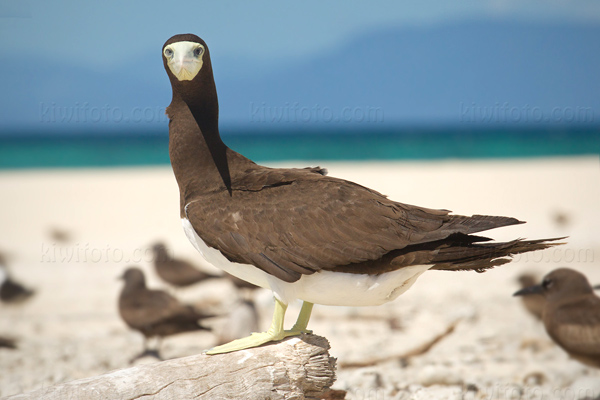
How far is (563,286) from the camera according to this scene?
6566 millimetres

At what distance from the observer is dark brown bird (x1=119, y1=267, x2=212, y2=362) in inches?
301

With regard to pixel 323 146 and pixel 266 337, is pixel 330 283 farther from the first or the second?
pixel 323 146

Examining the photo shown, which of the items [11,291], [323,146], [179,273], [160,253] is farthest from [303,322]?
[323,146]

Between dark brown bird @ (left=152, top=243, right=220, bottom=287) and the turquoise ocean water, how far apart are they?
2894 centimetres

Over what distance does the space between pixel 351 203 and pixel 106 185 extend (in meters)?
22.2

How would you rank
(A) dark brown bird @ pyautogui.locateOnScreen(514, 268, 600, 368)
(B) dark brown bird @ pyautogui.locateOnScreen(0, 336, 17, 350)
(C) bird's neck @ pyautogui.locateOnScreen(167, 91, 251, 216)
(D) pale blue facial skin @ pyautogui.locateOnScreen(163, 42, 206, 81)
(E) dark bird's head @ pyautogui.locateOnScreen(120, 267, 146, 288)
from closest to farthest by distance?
(D) pale blue facial skin @ pyautogui.locateOnScreen(163, 42, 206, 81)
(C) bird's neck @ pyautogui.locateOnScreen(167, 91, 251, 216)
(A) dark brown bird @ pyautogui.locateOnScreen(514, 268, 600, 368)
(B) dark brown bird @ pyautogui.locateOnScreen(0, 336, 17, 350)
(E) dark bird's head @ pyautogui.locateOnScreen(120, 267, 146, 288)

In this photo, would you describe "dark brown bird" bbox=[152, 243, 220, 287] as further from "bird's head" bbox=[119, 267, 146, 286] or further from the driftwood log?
the driftwood log

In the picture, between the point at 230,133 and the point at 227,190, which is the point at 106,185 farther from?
the point at 230,133

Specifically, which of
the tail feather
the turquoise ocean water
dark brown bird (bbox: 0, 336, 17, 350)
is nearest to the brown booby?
the tail feather

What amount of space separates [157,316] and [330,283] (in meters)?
4.35

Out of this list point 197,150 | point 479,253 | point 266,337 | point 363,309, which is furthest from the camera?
point 363,309

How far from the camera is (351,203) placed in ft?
13.1

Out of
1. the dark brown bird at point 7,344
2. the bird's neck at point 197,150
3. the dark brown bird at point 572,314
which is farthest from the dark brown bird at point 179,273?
the bird's neck at point 197,150

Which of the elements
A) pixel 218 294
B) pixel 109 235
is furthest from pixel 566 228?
pixel 109 235
